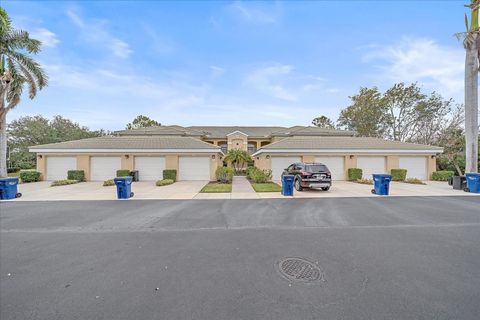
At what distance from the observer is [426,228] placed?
17.7 feet

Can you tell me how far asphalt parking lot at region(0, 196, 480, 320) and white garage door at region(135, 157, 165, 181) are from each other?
10.3m

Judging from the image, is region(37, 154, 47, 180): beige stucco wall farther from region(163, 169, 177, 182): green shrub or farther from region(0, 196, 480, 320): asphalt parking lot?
region(0, 196, 480, 320): asphalt parking lot

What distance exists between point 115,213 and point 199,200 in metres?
3.25

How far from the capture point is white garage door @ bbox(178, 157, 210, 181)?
1723cm

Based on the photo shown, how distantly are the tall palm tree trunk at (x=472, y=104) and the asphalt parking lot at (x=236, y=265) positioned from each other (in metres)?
8.87

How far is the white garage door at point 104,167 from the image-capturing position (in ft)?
55.6

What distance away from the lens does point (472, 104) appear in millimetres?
12328

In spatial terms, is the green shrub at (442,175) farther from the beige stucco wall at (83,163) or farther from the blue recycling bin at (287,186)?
the beige stucco wall at (83,163)

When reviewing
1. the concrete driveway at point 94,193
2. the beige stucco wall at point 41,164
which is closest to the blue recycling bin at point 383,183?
the concrete driveway at point 94,193

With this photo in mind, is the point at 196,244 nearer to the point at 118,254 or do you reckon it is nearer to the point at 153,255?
the point at 153,255

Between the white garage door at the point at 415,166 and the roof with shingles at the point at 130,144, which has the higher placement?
the roof with shingles at the point at 130,144

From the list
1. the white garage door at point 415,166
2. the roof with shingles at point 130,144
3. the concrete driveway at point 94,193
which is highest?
the roof with shingles at point 130,144

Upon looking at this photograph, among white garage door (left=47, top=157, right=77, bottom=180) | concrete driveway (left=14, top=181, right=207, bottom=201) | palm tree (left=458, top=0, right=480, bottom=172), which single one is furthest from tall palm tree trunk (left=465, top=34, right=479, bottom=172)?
white garage door (left=47, top=157, right=77, bottom=180)

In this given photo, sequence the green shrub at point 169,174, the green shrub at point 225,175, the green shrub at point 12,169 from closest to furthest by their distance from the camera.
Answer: the green shrub at point 225,175 < the green shrub at point 169,174 < the green shrub at point 12,169
